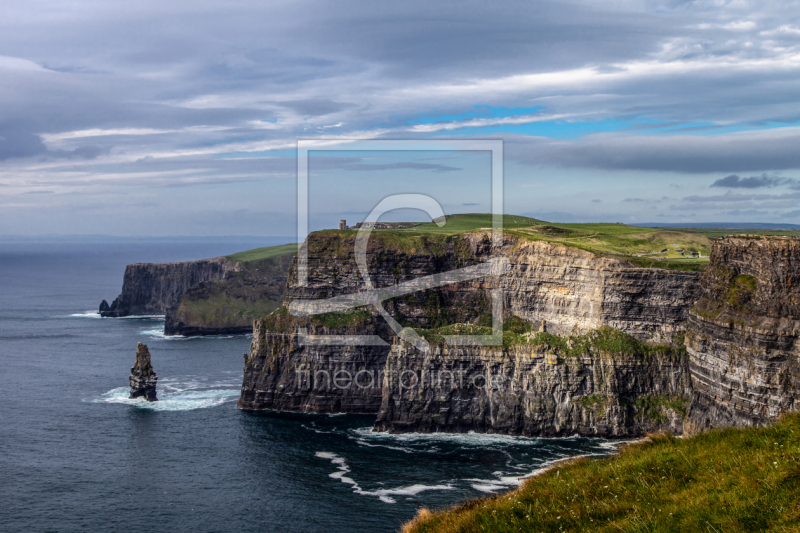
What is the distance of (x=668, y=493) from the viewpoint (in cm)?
2392

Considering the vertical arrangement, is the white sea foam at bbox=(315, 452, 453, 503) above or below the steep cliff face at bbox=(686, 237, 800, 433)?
below

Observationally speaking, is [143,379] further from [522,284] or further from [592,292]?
[592,292]

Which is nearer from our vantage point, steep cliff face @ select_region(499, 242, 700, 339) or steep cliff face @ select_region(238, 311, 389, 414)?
steep cliff face @ select_region(499, 242, 700, 339)

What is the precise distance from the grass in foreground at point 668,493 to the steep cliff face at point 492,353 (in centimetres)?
6032

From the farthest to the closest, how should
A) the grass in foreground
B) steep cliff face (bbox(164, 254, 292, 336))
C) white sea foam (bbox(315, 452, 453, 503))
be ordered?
steep cliff face (bbox(164, 254, 292, 336)) → white sea foam (bbox(315, 452, 453, 503)) → the grass in foreground

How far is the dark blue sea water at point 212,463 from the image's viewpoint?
64688 mm

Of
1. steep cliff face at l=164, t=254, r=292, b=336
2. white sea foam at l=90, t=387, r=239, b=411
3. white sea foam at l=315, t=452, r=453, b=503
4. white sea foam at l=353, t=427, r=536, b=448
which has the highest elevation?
steep cliff face at l=164, t=254, r=292, b=336

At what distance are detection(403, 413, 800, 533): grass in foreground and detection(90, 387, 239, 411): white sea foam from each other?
87685 mm

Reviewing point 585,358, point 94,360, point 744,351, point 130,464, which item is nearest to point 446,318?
point 585,358

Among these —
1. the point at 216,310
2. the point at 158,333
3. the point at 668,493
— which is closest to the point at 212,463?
the point at 668,493

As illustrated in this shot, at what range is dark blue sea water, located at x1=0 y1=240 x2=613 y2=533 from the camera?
64688 mm

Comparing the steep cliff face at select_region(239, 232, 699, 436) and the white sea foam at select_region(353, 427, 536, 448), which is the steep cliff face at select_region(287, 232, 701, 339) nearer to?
the steep cliff face at select_region(239, 232, 699, 436)

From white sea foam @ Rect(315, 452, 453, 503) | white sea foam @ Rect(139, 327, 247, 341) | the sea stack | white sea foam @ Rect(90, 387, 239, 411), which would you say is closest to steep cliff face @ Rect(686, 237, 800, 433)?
white sea foam @ Rect(315, 452, 453, 503)

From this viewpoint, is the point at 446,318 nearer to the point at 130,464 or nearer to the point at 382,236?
the point at 382,236
